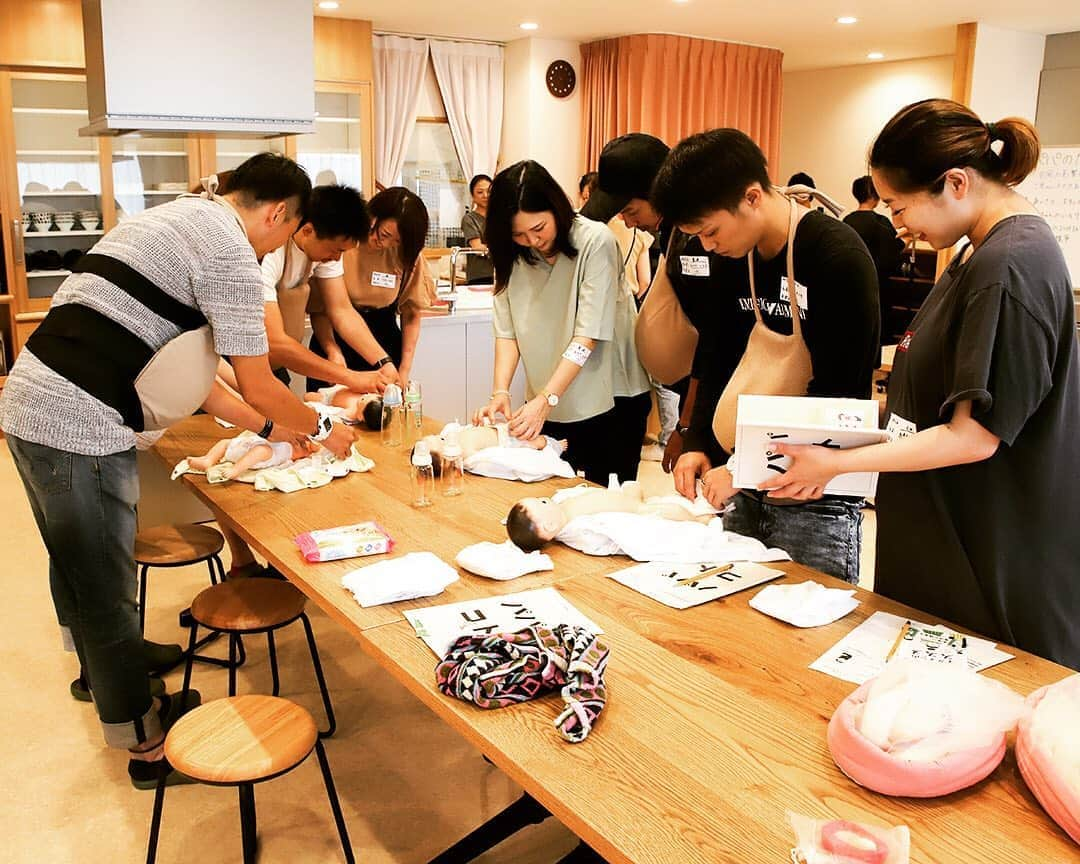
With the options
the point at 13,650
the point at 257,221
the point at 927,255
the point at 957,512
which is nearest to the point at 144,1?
the point at 257,221

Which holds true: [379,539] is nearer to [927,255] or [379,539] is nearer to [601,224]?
[601,224]

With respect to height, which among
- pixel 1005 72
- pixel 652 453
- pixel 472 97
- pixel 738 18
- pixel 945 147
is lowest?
pixel 652 453

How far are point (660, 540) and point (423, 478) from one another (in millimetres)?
621

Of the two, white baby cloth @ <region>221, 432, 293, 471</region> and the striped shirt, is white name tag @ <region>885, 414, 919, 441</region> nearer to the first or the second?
the striped shirt

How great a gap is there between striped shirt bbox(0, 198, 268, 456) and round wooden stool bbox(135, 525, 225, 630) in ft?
1.92

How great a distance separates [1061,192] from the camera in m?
6.83

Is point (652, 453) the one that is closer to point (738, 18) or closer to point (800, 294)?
point (738, 18)

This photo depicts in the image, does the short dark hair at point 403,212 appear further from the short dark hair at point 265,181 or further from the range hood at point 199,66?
the short dark hair at point 265,181

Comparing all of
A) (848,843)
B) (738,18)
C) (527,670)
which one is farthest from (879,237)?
(848,843)

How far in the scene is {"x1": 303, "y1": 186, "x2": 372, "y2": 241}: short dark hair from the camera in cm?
294

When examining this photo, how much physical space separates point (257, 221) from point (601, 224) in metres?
1.02

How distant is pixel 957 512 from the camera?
1.62 metres

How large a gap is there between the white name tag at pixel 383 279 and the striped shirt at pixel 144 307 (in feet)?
4.82

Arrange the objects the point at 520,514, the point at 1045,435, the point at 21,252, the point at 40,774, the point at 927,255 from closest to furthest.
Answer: the point at 1045,435 → the point at 520,514 → the point at 40,774 → the point at 21,252 → the point at 927,255
